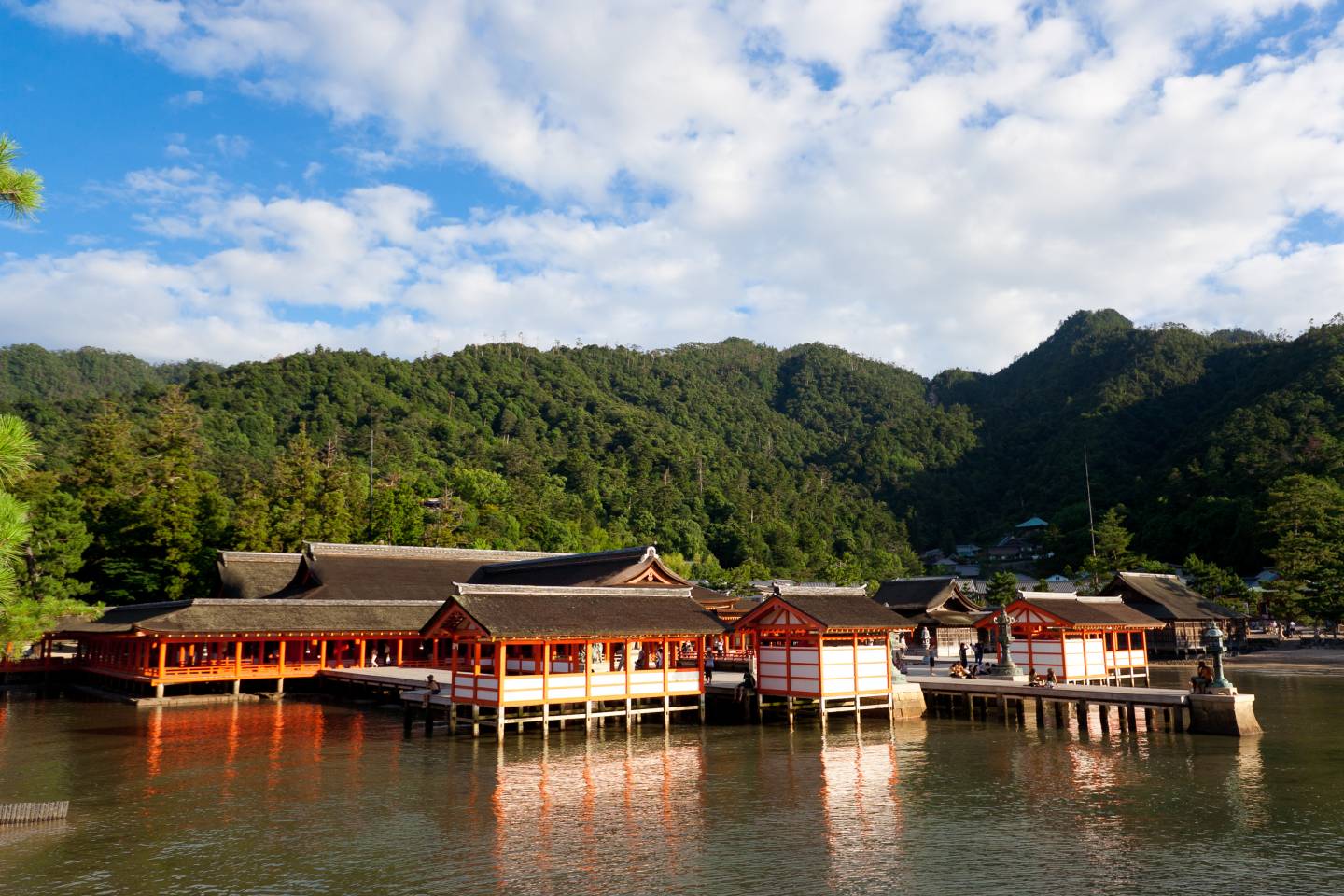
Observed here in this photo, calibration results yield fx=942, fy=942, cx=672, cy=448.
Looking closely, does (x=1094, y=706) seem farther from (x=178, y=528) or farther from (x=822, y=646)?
(x=178, y=528)

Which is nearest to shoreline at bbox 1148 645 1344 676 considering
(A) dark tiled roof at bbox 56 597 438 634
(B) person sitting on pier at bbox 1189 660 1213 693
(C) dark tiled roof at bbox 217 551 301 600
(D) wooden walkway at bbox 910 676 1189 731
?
(D) wooden walkway at bbox 910 676 1189 731

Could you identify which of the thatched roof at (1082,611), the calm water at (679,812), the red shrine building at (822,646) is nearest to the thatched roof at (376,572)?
the calm water at (679,812)

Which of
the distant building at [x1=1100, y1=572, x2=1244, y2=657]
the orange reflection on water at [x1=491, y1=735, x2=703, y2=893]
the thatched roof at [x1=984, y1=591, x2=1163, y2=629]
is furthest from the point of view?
the distant building at [x1=1100, y1=572, x2=1244, y2=657]

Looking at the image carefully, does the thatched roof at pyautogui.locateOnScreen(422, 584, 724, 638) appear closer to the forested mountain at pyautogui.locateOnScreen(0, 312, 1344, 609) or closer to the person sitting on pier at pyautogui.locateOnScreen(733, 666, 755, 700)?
the person sitting on pier at pyautogui.locateOnScreen(733, 666, 755, 700)

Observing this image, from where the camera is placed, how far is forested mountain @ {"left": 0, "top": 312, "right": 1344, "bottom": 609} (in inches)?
2237

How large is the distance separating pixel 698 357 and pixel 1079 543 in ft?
285

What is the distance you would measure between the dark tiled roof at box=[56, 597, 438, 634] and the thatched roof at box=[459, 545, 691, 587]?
5.47 metres

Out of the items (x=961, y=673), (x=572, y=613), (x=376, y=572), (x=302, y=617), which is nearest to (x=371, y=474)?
(x=376, y=572)

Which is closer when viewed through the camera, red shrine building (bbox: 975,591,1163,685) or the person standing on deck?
the person standing on deck

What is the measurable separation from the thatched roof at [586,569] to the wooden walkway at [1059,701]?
1133cm

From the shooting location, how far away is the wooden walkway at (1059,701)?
26953 mm

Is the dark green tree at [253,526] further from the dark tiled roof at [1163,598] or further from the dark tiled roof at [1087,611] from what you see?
the dark tiled roof at [1163,598]

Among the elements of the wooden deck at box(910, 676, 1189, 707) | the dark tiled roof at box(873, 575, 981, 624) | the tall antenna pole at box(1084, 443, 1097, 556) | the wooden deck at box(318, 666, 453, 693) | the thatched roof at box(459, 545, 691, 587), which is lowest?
the wooden deck at box(910, 676, 1189, 707)

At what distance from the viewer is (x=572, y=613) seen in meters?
27.0
